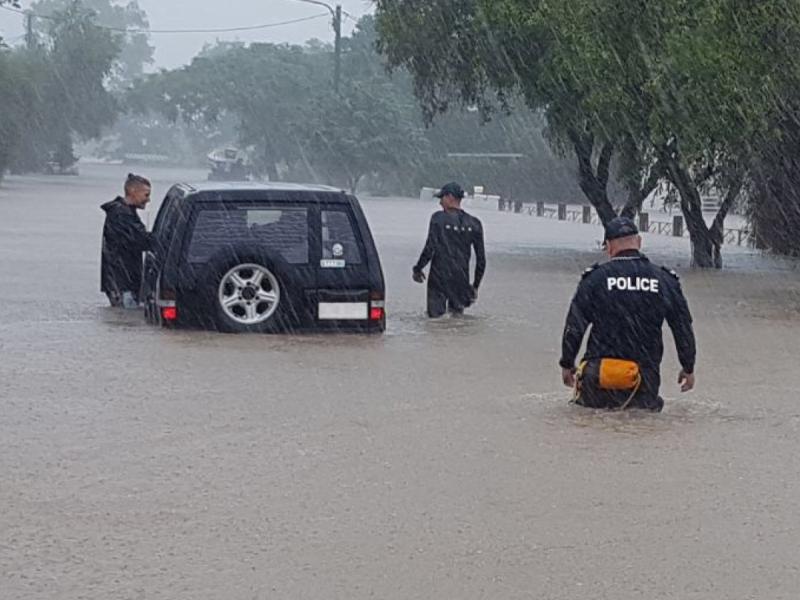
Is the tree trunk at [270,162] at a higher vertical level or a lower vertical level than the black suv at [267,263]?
lower

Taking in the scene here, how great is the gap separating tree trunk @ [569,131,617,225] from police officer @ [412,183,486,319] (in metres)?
12.1

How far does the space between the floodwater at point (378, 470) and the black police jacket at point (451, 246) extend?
690 millimetres

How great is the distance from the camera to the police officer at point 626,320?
1058 centimetres

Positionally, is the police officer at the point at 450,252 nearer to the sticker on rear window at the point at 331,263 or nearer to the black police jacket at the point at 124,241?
the sticker on rear window at the point at 331,263

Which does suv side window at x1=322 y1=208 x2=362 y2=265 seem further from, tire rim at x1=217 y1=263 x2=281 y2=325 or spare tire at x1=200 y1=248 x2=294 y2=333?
tire rim at x1=217 y1=263 x2=281 y2=325

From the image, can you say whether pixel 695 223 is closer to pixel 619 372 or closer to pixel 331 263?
pixel 331 263

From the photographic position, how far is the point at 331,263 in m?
15.0

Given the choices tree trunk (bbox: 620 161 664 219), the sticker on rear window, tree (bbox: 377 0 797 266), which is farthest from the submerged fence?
the sticker on rear window

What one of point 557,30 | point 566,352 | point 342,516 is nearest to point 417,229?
point 557,30

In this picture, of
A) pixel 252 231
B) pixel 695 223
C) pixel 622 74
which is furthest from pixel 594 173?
pixel 252 231

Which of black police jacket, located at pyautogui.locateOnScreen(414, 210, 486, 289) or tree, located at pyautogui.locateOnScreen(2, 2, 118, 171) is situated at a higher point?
tree, located at pyautogui.locateOnScreen(2, 2, 118, 171)

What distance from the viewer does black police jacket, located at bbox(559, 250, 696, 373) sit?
10570 millimetres

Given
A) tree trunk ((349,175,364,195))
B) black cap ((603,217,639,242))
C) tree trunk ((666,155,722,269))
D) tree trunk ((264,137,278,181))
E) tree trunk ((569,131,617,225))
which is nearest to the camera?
black cap ((603,217,639,242))

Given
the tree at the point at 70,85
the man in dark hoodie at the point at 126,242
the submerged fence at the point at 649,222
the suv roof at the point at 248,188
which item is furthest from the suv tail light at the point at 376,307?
the tree at the point at 70,85
